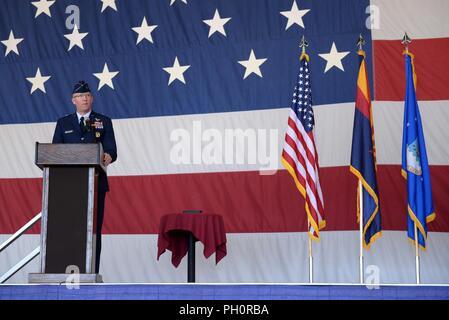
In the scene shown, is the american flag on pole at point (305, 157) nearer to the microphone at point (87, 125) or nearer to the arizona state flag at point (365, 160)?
the arizona state flag at point (365, 160)

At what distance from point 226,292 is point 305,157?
1843 millimetres

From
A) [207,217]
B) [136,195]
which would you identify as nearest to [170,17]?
[136,195]

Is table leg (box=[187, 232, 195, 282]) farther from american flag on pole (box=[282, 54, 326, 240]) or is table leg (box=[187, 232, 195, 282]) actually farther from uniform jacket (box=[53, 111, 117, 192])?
uniform jacket (box=[53, 111, 117, 192])

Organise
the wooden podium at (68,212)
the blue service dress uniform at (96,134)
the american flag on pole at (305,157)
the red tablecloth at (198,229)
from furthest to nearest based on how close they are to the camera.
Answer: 1. the red tablecloth at (198,229)
2. the american flag on pole at (305,157)
3. the blue service dress uniform at (96,134)
4. the wooden podium at (68,212)

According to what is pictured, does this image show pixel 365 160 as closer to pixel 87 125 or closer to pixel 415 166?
pixel 415 166

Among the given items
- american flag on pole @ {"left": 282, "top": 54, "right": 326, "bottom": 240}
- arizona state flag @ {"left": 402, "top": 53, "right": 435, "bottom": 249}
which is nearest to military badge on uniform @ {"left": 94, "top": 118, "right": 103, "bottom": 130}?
american flag on pole @ {"left": 282, "top": 54, "right": 326, "bottom": 240}

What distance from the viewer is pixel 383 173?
606cm

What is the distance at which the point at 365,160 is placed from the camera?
505 cm

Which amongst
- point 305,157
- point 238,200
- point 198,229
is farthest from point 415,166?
point 238,200

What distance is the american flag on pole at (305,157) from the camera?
5.17 m

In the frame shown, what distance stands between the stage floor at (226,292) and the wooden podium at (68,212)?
7.6 inches

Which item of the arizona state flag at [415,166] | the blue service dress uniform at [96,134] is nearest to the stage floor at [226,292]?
the blue service dress uniform at [96,134]

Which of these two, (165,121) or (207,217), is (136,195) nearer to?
(165,121)
